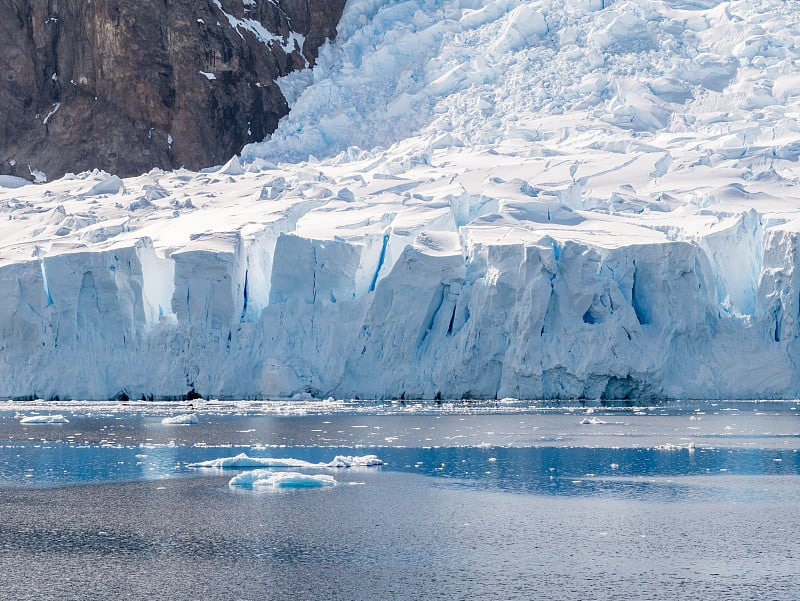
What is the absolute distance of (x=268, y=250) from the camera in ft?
90.4

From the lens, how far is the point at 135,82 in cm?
4041

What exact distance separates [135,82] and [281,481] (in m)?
29.7

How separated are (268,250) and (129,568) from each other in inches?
734

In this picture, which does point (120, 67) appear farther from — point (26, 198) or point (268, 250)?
point (268, 250)

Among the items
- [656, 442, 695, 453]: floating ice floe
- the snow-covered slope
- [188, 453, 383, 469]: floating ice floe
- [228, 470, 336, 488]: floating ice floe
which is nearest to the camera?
[228, 470, 336, 488]: floating ice floe

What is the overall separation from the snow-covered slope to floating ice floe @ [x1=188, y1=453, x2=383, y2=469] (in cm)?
940

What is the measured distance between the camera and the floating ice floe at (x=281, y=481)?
44.2 feet

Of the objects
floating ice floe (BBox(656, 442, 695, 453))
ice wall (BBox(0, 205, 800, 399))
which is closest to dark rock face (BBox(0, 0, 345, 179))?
ice wall (BBox(0, 205, 800, 399))

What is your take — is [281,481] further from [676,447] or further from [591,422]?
[591,422]

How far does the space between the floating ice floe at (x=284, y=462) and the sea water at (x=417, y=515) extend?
8.9 inches

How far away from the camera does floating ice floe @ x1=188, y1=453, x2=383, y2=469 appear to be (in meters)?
14.6

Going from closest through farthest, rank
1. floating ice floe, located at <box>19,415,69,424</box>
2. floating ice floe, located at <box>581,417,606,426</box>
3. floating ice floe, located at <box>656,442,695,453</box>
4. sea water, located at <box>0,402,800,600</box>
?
1. sea water, located at <box>0,402,800,600</box>
2. floating ice floe, located at <box>656,442,695,453</box>
3. floating ice floe, located at <box>581,417,606,426</box>
4. floating ice floe, located at <box>19,415,69,424</box>

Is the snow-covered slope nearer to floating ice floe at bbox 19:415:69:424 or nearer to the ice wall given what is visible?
the ice wall

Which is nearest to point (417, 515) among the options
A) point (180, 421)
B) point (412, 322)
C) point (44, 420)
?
point (180, 421)
